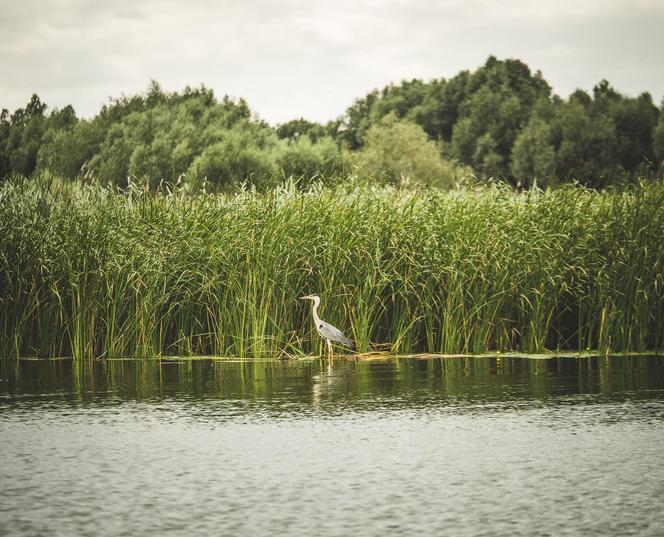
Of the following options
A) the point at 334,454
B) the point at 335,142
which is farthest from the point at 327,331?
the point at 335,142

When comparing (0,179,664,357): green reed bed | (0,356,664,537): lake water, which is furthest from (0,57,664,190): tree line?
(0,356,664,537): lake water

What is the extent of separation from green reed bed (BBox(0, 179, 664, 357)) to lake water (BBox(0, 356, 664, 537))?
1969mm

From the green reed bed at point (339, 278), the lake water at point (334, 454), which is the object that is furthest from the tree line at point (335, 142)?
the lake water at point (334, 454)

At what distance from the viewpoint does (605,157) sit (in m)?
63.3

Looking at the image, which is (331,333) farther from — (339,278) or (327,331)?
(339,278)

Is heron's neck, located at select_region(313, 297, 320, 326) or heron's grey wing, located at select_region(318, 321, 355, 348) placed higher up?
heron's neck, located at select_region(313, 297, 320, 326)

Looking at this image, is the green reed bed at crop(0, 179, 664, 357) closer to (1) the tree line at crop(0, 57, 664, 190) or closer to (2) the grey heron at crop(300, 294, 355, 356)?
(2) the grey heron at crop(300, 294, 355, 356)

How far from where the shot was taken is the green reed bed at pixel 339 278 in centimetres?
Answer: 1190

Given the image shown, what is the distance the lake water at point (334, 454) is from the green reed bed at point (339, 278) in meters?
1.97

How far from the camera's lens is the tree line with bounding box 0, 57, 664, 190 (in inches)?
2154

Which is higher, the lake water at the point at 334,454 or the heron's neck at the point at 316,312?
the heron's neck at the point at 316,312

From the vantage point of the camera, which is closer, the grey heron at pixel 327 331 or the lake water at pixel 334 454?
the lake water at pixel 334 454

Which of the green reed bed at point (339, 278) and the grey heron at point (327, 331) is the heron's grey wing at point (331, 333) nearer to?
the grey heron at point (327, 331)

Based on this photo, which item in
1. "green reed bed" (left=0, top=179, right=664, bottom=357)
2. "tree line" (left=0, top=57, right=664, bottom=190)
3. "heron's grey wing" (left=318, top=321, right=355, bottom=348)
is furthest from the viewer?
"tree line" (left=0, top=57, right=664, bottom=190)
